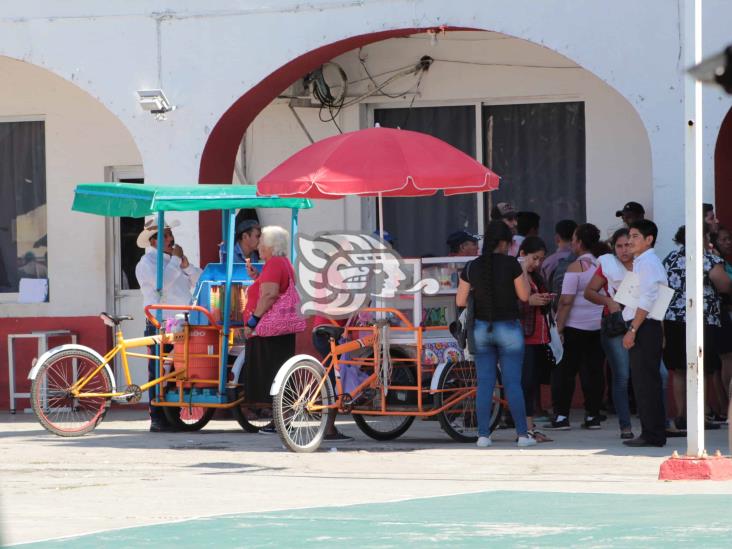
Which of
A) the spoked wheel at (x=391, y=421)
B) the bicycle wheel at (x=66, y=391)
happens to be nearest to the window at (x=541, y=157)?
the spoked wheel at (x=391, y=421)

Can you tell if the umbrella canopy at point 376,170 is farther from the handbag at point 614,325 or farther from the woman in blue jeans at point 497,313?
the handbag at point 614,325

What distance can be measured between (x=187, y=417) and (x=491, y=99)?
184 inches

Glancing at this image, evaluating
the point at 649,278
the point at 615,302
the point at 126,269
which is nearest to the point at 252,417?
the point at 615,302

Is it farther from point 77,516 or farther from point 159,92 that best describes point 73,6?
point 77,516

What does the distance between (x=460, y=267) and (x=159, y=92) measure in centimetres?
351

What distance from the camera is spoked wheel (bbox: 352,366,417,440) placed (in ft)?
39.3

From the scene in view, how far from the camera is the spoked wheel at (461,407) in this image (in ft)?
39.2

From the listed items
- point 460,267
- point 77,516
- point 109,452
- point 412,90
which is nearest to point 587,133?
point 412,90

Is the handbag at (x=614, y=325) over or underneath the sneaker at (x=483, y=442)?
A: over

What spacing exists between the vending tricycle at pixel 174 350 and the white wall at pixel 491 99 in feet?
9.56

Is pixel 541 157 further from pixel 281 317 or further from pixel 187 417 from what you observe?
pixel 187 417

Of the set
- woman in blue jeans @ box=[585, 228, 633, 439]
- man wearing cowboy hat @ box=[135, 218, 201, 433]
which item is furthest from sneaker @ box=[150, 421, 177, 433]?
woman in blue jeans @ box=[585, 228, 633, 439]

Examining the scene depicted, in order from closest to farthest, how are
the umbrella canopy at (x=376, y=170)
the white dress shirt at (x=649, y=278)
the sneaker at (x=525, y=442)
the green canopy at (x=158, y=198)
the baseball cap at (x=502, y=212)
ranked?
the white dress shirt at (x=649, y=278), the umbrella canopy at (x=376, y=170), the sneaker at (x=525, y=442), the green canopy at (x=158, y=198), the baseball cap at (x=502, y=212)

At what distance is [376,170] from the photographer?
11.6 meters
